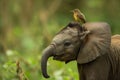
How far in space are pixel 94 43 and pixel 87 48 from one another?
0.39 ft

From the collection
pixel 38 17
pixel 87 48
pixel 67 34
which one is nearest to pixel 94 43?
pixel 87 48

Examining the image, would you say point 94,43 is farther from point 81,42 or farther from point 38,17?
point 38,17

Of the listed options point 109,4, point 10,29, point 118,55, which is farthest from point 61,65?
point 109,4

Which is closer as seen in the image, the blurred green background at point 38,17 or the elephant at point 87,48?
the elephant at point 87,48

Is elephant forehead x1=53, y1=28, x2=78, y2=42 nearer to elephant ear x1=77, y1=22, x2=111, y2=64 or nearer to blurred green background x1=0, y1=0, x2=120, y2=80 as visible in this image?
elephant ear x1=77, y1=22, x2=111, y2=64

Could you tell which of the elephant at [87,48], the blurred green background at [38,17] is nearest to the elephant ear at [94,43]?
the elephant at [87,48]

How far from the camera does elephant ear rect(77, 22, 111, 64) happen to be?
10406 millimetres

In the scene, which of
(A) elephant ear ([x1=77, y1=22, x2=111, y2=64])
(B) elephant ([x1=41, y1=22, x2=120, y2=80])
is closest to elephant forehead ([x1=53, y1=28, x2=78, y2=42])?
(B) elephant ([x1=41, y1=22, x2=120, y2=80])

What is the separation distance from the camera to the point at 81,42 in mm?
10469

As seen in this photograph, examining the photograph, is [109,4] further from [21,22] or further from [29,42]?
[29,42]

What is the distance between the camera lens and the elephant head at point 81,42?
10.3 metres

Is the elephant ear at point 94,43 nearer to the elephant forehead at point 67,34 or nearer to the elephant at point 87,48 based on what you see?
the elephant at point 87,48

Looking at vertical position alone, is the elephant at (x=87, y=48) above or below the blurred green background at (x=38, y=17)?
below

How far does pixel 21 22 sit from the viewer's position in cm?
2367
